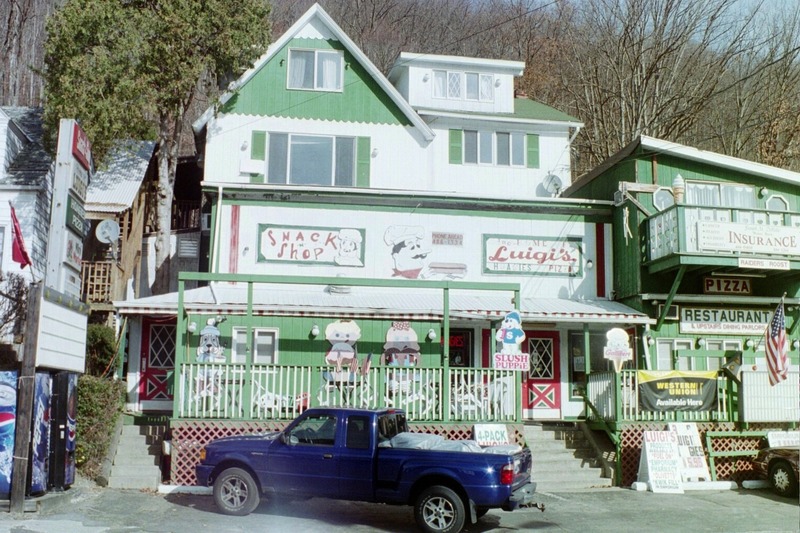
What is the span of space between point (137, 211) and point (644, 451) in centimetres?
1690

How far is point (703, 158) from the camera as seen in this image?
21188mm

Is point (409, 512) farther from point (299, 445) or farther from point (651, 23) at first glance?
point (651, 23)

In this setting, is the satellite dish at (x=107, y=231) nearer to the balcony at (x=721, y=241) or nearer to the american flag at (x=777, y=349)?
the balcony at (x=721, y=241)

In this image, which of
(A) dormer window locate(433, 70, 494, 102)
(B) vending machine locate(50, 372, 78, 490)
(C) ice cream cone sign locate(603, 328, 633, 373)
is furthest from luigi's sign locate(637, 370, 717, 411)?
(A) dormer window locate(433, 70, 494, 102)

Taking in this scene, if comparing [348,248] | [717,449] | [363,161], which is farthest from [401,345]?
[717,449]

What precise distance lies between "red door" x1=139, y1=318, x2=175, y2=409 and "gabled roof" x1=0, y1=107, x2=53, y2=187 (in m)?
5.04

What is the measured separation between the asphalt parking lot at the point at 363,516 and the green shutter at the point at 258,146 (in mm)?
10188

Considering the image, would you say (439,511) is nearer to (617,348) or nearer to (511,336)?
(511,336)

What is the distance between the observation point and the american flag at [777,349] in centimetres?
1639

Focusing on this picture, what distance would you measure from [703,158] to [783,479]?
893 cm

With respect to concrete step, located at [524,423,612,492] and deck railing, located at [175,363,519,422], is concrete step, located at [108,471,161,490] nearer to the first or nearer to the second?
deck railing, located at [175,363,519,422]

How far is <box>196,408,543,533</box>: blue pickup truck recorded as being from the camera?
11.1 meters

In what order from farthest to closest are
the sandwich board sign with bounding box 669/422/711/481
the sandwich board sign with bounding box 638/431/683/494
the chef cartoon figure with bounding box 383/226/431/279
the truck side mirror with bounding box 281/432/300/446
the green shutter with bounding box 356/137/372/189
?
the green shutter with bounding box 356/137/372/189, the chef cartoon figure with bounding box 383/226/431/279, the sandwich board sign with bounding box 669/422/711/481, the sandwich board sign with bounding box 638/431/683/494, the truck side mirror with bounding box 281/432/300/446

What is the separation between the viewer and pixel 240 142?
71.8 feet
